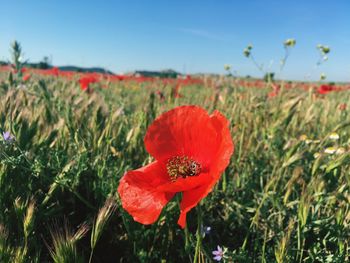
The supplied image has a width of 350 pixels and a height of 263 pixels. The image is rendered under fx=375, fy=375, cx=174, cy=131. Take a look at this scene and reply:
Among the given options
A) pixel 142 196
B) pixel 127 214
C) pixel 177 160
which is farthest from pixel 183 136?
pixel 127 214

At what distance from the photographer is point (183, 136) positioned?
47.3 inches

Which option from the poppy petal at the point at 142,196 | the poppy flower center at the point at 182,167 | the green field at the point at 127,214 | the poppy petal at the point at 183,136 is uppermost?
the poppy petal at the point at 183,136

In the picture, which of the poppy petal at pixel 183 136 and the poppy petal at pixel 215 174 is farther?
the poppy petal at pixel 183 136

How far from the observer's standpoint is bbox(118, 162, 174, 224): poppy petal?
99 centimetres

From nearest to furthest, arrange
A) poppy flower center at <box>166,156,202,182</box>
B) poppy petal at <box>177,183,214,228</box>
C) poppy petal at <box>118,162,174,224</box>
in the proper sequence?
poppy petal at <box>177,183,214,228</box> < poppy petal at <box>118,162,174,224</box> < poppy flower center at <box>166,156,202,182</box>

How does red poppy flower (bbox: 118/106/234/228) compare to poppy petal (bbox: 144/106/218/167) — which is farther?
poppy petal (bbox: 144/106/218/167)

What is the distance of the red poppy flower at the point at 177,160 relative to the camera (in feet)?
3.17

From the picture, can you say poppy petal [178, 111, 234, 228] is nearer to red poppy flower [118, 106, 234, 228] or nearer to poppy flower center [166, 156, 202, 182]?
red poppy flower [118, 106, 234, 228]

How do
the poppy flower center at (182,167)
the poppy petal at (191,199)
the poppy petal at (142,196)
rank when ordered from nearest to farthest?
the poppy petal at (191,199) < the poppy petal at (142,196) < the poppy flower center at (182,167)

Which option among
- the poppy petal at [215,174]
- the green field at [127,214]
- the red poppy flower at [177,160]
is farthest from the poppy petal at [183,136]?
the green field at [127,214]

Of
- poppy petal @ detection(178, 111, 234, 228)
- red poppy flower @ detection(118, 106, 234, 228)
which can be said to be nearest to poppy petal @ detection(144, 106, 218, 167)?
red poppy flower @ detection(118, 106, 234, 228)

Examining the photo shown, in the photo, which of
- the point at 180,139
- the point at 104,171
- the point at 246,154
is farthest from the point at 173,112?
the point at 246,154

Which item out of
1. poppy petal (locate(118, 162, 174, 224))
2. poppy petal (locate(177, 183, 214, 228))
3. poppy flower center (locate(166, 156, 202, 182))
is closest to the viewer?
poppy petal (locate(177, 183, 214, 228))

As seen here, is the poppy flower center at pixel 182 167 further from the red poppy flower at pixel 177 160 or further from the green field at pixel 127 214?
the green field at pixel 127 214
